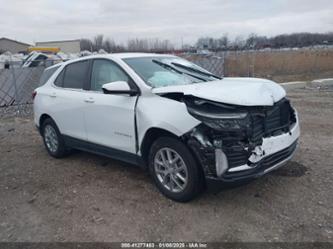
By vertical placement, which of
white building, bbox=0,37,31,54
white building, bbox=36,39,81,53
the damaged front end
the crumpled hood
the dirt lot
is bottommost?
the dirt lot

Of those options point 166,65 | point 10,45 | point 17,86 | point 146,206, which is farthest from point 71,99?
point 10,45

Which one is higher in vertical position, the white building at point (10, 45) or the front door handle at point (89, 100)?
the white building at point (10, 45)

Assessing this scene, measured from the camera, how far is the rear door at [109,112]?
3834mm

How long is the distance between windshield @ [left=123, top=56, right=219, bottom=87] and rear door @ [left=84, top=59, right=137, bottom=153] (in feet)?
0.67

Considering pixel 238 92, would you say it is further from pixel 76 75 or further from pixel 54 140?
pixel 54 140

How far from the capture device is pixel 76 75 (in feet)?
15.7

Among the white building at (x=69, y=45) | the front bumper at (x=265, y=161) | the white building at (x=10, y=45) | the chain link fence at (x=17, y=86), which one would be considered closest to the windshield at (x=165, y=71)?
the front bumper at (x=265, y=161)

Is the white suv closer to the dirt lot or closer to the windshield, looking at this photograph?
the windshield

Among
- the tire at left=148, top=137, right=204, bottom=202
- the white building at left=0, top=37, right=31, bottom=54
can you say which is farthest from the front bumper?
the white building at left=0, top=37, right=31, bottom=54

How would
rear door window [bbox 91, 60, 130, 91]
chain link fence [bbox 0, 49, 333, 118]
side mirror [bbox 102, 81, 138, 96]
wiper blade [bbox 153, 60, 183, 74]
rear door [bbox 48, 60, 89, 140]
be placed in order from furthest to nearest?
chain link fence [bbox 0, 49, 333, 118] → rear door [bbox 48, 60, 89, 140] → wiper blade [bbox 153, 60, 183, 74] → rear door window [bbox 91, 60, 130, 91] → side mirror [bbox 102, 81, 138, 96]

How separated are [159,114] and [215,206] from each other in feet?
3.73

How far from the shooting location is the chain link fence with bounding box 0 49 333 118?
472 inches

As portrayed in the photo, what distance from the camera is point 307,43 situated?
6638cm

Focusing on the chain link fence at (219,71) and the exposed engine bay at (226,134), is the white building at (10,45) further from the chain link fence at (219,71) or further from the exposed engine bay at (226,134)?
the exposed engine bay at (226,134)
